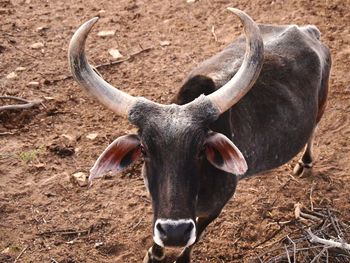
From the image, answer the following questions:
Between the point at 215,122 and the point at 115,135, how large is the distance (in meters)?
2.65

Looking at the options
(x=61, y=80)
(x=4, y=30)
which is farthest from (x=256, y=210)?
(x=4, y=30)

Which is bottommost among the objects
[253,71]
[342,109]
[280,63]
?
[342,109]

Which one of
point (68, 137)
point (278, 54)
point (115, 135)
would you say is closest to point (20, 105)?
point (68, 137)

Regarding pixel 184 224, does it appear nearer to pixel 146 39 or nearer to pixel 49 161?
pixel 49 161

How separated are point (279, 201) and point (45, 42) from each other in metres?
4.65

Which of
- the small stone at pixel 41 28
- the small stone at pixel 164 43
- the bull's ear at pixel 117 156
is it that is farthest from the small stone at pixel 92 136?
the small stone at pixel 41 28

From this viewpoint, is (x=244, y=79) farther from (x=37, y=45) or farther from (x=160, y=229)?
(x=37, y=45)

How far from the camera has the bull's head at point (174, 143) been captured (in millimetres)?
4426

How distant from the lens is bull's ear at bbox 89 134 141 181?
187 inches

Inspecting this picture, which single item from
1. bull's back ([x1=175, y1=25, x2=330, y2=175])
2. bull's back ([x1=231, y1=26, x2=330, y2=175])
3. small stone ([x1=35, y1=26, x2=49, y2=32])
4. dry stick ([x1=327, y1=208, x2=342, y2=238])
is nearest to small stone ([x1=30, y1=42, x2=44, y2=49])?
small stone ([x1=35, y1=26, x2=49, y2=32])

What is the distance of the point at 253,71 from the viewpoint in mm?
4707

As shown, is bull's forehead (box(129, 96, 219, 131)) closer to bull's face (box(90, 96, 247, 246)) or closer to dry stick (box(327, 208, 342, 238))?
bull's face (box(90, 96, 247, 246))

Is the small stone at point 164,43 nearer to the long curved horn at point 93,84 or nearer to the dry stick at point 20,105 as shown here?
the dry stick at point 20,105

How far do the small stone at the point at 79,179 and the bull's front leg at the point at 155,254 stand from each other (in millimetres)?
1374
